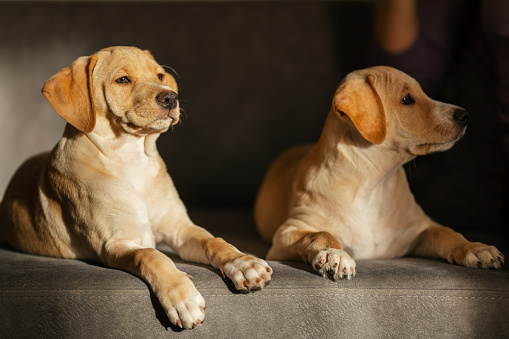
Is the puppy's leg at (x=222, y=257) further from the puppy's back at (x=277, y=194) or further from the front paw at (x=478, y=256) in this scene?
the front paw at (x=478, y=256)

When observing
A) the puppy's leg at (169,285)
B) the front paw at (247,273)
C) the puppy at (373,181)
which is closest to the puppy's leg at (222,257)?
the front paw at (247,273)

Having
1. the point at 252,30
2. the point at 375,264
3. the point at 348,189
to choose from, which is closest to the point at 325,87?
the point at 252,30

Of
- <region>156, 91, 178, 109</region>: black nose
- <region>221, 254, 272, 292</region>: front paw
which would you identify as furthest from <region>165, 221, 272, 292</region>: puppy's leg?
<region>156, 91, 178, 109</region>: black nose

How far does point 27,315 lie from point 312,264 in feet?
2.96

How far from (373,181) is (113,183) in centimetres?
99

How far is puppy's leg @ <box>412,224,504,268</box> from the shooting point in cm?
171

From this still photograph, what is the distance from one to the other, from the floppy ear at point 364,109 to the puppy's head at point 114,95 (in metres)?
0.59

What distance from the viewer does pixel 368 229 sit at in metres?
1.99

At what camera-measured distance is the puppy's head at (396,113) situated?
1.81 meters

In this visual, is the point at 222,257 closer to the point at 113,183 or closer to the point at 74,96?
the point at 113,183

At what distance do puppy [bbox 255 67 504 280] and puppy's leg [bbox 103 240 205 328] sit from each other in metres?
0.44

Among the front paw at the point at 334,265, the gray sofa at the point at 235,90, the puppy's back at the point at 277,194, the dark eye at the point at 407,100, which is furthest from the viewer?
the gray sofa at the point at 235,90

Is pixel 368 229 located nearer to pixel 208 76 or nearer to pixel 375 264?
pixel 375 264

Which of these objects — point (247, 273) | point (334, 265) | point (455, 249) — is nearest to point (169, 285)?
point (247, 273)
